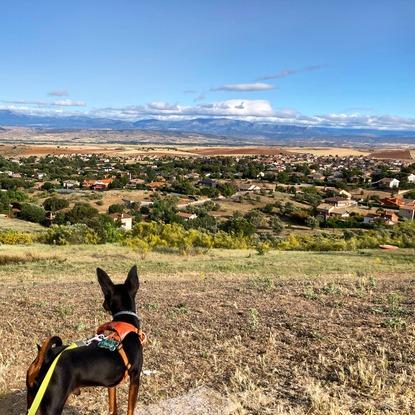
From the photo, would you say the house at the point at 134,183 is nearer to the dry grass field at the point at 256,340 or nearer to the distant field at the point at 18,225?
the distant field at the point at 18,225

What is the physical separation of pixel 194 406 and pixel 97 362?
1272mm

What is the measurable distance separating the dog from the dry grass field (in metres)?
0.96

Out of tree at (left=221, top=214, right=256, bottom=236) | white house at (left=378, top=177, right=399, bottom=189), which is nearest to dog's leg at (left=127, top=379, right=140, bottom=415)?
tree at (left=221, top=214, right=256, bottom=236)

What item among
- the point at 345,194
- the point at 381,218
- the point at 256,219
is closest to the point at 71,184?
the point at 256,219

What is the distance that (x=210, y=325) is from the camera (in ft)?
22.2

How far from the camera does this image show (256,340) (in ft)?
20.0

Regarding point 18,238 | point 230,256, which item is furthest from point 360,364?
point 18,238

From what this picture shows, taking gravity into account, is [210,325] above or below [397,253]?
above

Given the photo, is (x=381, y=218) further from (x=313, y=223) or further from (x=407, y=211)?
(x=313, y=223)

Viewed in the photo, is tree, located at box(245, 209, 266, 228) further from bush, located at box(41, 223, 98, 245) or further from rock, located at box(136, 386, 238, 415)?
rock, located at box(136, 386, 238, 415)

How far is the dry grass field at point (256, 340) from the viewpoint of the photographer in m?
4.62

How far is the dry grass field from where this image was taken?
4.62 m

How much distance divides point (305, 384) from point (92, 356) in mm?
2285

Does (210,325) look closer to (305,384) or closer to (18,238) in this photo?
(305,384)
